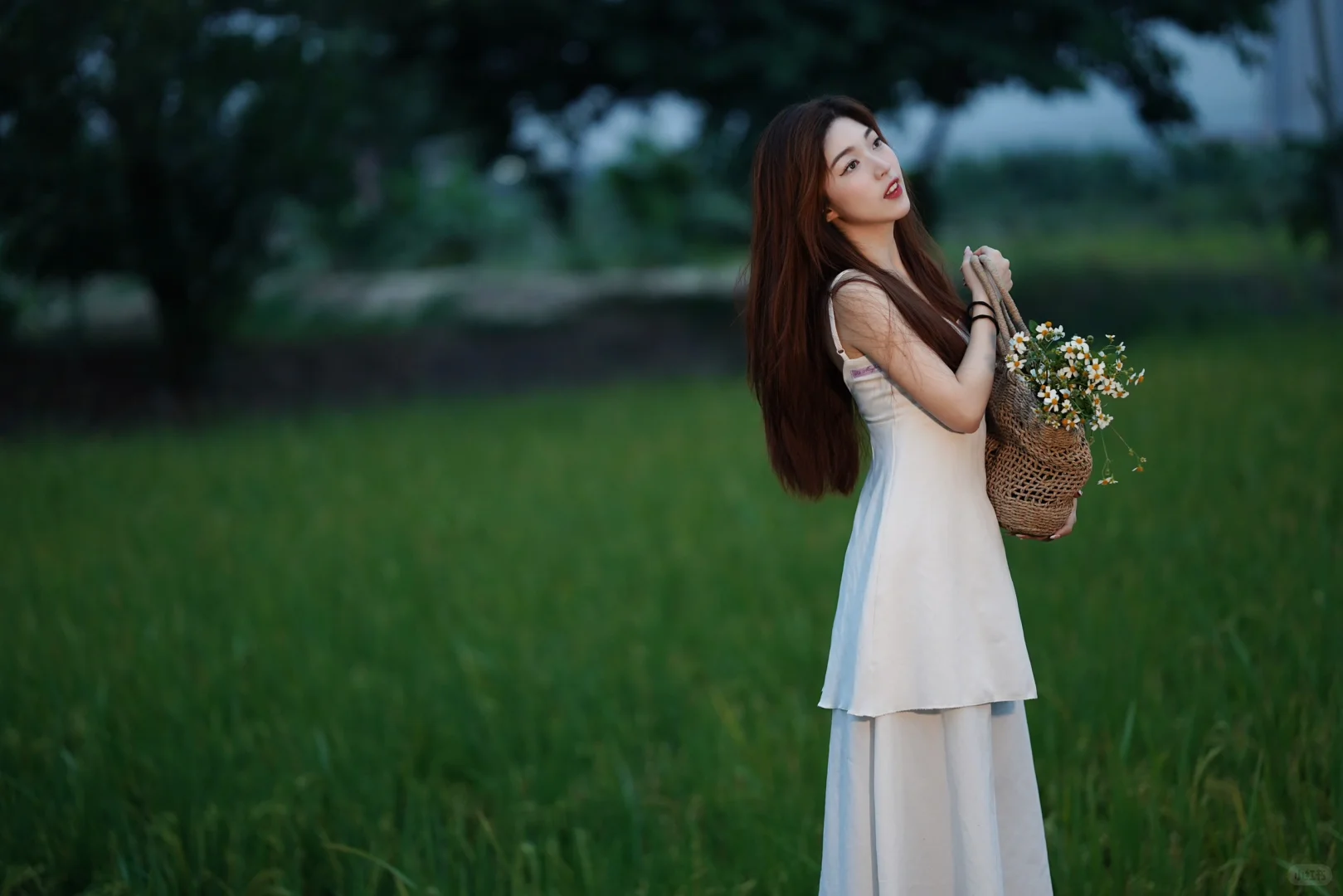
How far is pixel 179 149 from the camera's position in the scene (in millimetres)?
9461

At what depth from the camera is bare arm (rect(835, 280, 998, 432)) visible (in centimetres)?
192

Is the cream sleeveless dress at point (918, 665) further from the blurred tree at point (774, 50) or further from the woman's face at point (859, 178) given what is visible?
the blurred tree at point (774, 50)

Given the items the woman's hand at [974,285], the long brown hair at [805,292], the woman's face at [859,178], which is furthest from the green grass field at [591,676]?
the woman's face at [859,178]

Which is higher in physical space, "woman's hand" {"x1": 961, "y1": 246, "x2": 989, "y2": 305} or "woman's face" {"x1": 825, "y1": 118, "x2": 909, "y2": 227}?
"woman's face" {"x1": 825, "y1": 118, "x2": 909, "y2": 227}

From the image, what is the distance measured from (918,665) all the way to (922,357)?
1.49 feet

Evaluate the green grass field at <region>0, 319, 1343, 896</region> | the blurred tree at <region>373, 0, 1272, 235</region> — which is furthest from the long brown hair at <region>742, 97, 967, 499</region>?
the blurred tree at <region>373, 0, 1272, 235</region>

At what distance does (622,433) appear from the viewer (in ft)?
28.0

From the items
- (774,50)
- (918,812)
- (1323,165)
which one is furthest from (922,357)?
(1323,165)

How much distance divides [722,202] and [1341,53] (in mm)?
13440

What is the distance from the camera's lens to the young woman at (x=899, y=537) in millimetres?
1952

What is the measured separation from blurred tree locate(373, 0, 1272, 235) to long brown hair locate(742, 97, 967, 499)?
8.49 metres

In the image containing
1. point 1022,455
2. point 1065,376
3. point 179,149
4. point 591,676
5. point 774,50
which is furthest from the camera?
point 774,50

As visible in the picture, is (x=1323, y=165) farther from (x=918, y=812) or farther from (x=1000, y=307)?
(x=918, y=812)

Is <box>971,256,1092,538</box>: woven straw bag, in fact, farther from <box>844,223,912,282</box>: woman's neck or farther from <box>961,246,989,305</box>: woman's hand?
<box>844,223,912,282</box>: woman's neck
